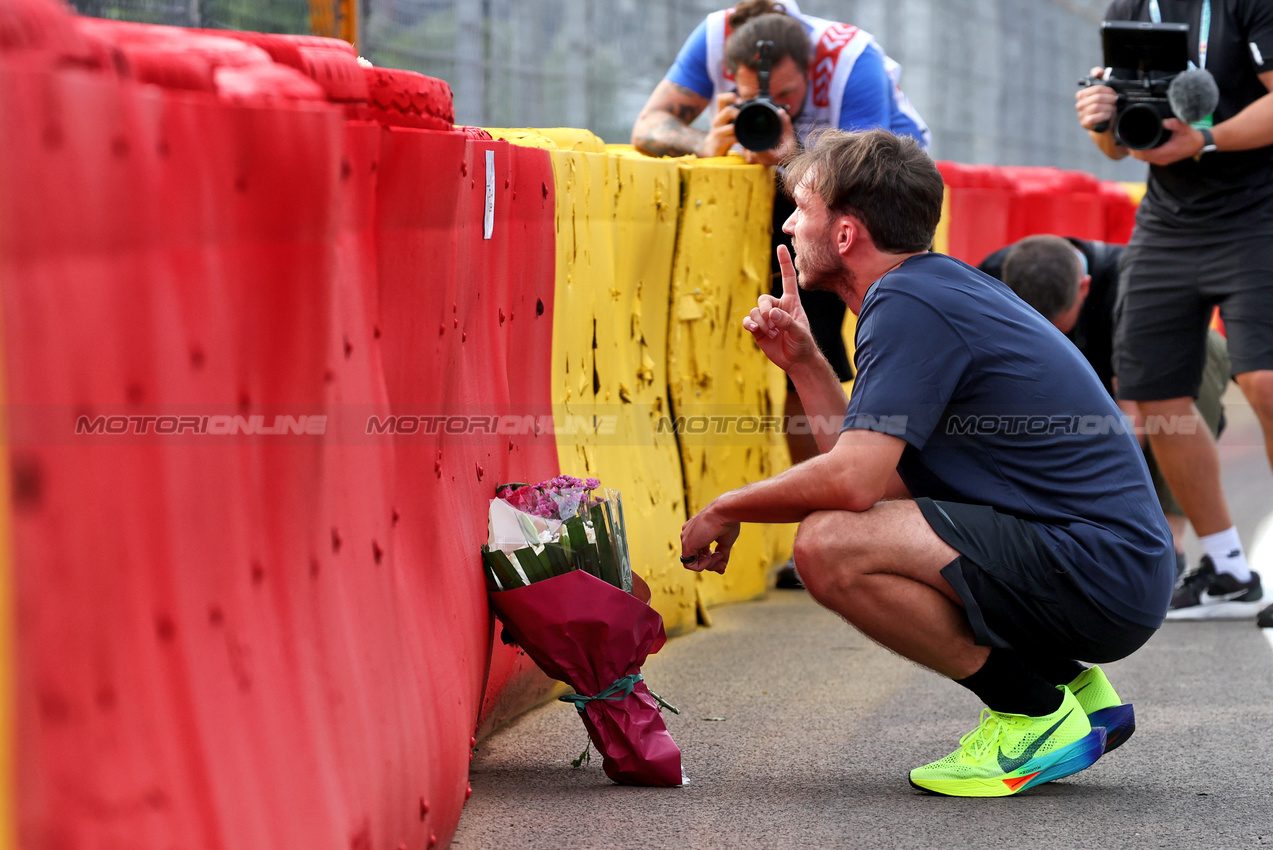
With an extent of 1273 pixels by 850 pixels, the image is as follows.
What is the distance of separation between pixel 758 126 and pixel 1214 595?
2.23 meters

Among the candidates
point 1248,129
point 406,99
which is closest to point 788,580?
point 1248,129

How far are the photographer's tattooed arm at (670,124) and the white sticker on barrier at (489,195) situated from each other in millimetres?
2340

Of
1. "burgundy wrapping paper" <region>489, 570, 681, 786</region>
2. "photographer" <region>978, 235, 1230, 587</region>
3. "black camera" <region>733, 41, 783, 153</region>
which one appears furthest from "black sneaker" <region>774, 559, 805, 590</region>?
"burgundy wrapping paper" <region>489, 570, 681, 786</region>

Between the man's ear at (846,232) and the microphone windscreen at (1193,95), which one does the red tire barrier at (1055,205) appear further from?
the man's ear at (846,232)

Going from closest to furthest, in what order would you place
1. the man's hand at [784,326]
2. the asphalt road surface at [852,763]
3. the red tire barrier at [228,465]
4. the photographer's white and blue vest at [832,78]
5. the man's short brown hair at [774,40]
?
the red tire barrier at [228,465]
the asphalt road surface at [852,763]
the man's hand at [784,326]
the man's short brown hair at [774,40]
the photographer's white and blue vest at [832,78]

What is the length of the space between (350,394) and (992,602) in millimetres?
1389

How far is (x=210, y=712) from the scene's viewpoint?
69.2 inches

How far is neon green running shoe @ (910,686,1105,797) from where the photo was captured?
295 centimetres

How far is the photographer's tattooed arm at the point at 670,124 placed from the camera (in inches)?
212

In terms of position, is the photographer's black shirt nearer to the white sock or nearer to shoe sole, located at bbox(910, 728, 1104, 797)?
the white sock

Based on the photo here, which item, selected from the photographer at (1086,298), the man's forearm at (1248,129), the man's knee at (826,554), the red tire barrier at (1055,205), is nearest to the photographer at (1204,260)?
Answer: the man's forearm at (1248,129)

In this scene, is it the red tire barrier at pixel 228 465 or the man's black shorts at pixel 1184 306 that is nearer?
the red tire barrier at pixel 228 465

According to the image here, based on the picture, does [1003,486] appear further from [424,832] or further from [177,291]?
[177,291]

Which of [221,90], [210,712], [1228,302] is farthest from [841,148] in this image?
[1228,302]
